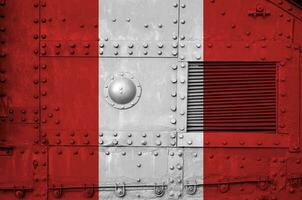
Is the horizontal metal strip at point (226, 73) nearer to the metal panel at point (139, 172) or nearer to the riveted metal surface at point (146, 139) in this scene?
the riveted metal surface at point (146, 139)

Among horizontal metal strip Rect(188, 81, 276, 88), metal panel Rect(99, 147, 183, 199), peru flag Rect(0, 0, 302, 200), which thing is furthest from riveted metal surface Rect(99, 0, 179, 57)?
metal panel Rect(99, 147, 183, 199)

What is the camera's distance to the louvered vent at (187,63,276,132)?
3061 mm

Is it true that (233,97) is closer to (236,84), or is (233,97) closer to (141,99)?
(236,84)

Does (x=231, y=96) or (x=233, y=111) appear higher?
(x=231, y=96)

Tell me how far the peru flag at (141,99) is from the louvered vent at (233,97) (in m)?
0.02

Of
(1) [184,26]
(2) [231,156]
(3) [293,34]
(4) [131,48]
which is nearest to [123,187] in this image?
(2) [231,156]

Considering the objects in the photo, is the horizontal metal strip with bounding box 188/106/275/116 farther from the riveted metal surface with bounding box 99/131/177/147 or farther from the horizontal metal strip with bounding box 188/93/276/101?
the riveted metal surface with bounding box 99/131/177/147

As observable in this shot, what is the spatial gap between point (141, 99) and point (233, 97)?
0.75 m

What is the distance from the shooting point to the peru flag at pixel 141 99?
9.86ft

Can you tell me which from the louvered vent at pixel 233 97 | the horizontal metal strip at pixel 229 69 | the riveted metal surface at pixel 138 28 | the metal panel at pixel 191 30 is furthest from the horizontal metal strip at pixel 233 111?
the riveted metal surface at pixel 138 28

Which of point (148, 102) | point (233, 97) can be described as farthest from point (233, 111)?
point (148, 102)

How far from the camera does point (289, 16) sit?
3.06 m

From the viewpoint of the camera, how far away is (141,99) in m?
3.01

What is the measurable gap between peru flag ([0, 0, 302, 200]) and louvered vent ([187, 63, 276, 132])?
2 centimetres
